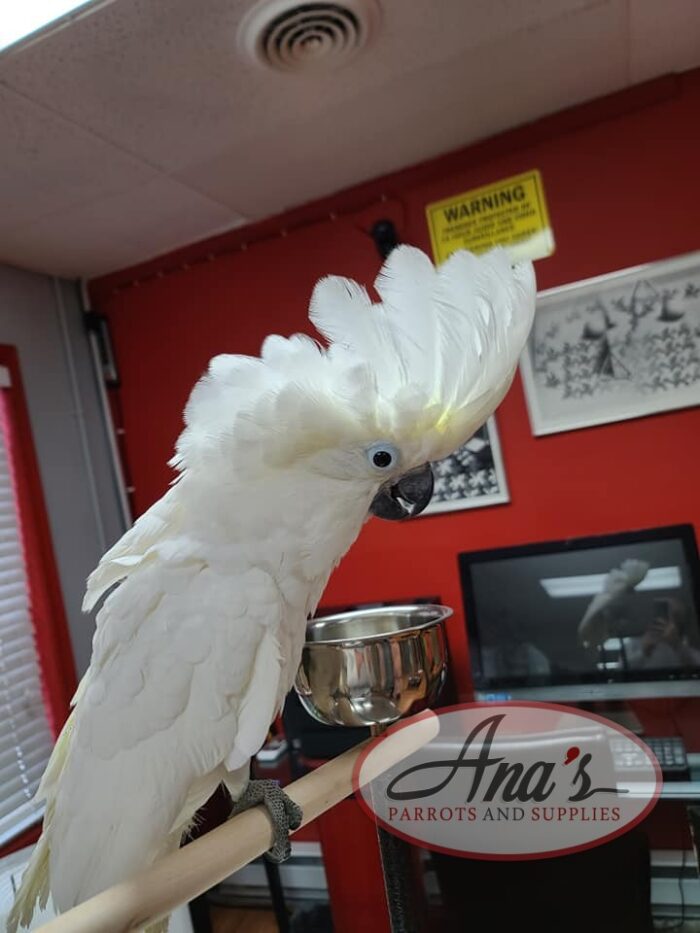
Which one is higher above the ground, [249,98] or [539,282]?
[249,98]

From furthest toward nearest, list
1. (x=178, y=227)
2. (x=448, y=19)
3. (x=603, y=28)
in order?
(x=178, y=227) < (x=603, y=28) < (x=448, y=19)

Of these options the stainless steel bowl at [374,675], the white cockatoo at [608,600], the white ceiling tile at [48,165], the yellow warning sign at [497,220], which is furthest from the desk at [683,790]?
the white ceiling tile at [48,165]

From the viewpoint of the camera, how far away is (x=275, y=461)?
1037 mm

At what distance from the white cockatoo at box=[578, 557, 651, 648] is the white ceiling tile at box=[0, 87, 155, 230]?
5.88 ft

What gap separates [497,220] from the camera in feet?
7.18

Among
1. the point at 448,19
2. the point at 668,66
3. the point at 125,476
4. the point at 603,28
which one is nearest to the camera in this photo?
the point at 448,19

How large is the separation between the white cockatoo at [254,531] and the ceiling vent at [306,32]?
2.64 feet

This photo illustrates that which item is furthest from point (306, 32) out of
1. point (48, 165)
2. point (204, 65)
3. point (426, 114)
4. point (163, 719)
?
point (163, 719)

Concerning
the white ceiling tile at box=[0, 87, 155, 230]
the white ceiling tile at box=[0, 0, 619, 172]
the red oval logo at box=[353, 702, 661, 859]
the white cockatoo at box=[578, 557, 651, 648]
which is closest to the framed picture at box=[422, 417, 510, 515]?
the white cockatoo at box=[578, 557, 651, 648]

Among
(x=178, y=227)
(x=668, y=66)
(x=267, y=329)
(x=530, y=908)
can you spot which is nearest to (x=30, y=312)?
(x=178, y=227)

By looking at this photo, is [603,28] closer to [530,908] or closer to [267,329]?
[267,329]

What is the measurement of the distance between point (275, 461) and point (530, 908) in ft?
4.17

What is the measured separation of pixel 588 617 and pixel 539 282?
41.0 inches

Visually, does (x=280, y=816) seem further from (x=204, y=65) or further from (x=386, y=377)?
(x=204, y=65)
